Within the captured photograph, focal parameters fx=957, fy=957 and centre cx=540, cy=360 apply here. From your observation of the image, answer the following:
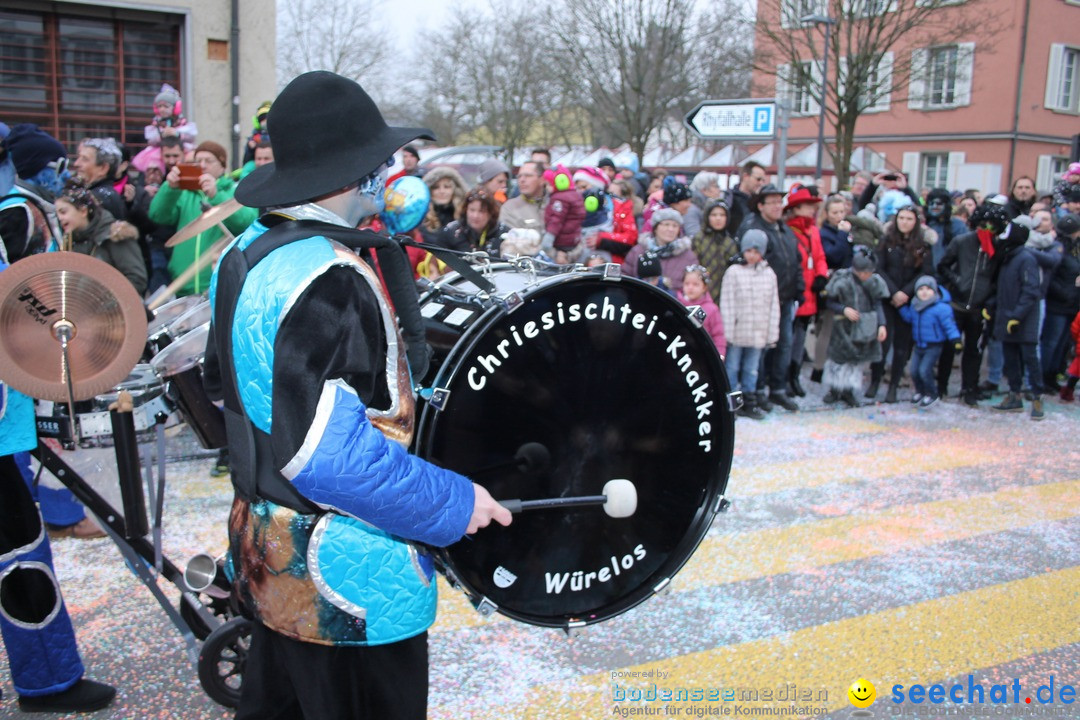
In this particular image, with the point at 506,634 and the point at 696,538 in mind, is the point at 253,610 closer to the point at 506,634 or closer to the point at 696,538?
the point at 696,538

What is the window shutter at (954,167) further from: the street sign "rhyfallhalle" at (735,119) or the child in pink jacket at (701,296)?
the child in pink jacket at (701,296)

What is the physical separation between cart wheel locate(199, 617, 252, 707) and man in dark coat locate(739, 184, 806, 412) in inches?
225

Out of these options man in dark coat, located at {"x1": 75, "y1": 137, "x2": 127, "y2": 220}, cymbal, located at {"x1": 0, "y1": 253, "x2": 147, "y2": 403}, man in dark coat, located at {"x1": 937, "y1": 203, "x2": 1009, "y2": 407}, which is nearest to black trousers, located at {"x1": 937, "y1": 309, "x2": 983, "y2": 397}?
man in dark coat, located at {"x1": 937, "y1": 203, "x2": 1009, "y2": 407}

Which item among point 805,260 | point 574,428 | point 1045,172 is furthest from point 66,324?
point 1045,172

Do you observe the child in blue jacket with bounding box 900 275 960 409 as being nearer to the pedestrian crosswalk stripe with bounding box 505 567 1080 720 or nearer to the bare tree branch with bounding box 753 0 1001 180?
the pedestrian crosswalk stripe with bounding box 505 567 1080 720

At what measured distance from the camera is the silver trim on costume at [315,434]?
1771mm

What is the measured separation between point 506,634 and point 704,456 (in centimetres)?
174

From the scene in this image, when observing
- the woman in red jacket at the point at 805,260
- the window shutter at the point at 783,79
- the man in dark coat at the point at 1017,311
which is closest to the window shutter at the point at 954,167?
the window shutter at the point at 783,79

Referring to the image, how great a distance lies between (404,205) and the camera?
130 inches

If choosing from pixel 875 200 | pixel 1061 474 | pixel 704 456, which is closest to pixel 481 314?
pixel 704 456

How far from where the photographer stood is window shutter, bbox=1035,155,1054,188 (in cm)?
3082

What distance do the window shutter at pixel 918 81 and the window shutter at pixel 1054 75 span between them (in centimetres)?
366

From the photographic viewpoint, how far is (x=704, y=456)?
253 cm

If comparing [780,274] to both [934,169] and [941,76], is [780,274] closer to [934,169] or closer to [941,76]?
[941,76]
